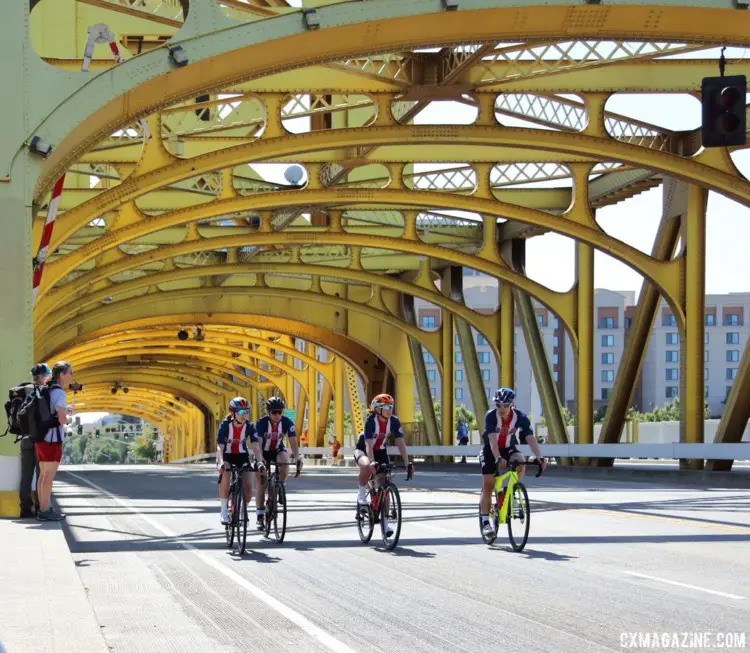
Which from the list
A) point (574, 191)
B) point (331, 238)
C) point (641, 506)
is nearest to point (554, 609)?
point (641, 506)

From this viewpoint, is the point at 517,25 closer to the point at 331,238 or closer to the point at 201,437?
the point at 331,238

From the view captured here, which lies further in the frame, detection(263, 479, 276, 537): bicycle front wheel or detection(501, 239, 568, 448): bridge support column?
detection(501, 239, 568, 448): bridge support column

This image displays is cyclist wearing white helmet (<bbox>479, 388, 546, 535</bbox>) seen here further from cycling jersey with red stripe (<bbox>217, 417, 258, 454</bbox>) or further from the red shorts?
the red shorts

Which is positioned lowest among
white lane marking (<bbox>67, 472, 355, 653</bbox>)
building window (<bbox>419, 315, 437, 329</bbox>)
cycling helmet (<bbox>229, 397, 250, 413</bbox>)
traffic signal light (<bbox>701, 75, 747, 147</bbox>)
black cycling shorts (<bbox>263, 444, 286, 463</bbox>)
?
white lane marking (<bbox>67, 472, 355, 653</bbox>)

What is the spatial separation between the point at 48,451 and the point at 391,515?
12.2 feet

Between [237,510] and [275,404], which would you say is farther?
[275,404]

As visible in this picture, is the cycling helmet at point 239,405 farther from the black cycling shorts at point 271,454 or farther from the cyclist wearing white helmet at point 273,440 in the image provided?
the black cycling shorts at point 271,454

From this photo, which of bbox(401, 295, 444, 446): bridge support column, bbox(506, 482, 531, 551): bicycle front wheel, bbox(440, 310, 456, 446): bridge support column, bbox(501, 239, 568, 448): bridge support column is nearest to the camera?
bbox(506, 482, 531, 551): bicycle front wheel

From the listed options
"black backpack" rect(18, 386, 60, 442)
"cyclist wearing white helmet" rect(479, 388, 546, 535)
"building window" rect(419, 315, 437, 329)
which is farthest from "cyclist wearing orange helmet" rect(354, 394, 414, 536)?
"building window" rect(419, 315, 437, 329)

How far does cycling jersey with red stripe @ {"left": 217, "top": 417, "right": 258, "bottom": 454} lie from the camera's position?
14992 mm

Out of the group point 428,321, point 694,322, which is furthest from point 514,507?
point 428,321

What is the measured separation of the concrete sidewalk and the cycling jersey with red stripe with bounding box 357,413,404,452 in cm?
327

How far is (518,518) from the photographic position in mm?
13742

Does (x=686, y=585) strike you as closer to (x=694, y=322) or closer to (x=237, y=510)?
(x=237, y=510)
